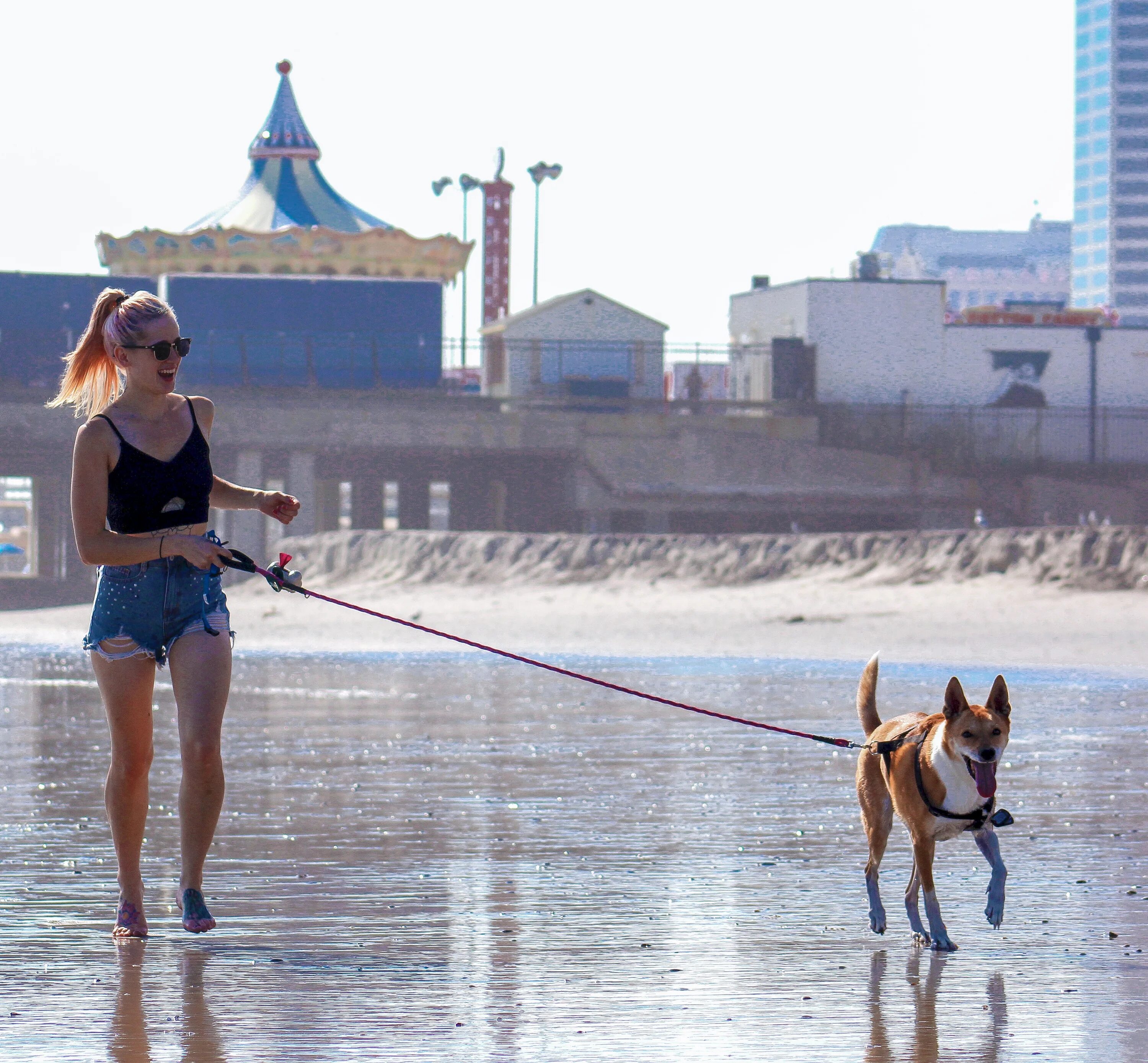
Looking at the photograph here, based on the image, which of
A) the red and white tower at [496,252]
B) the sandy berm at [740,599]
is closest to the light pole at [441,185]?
the red and white tower at [496,252]

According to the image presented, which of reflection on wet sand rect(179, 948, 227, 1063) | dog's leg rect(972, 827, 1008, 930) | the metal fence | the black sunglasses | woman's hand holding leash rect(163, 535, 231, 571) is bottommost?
reflection on wet sand rect(179, 948, 227, 1063)

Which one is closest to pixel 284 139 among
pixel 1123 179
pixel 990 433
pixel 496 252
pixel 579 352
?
pixel 579 352

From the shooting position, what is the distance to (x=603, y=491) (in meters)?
47.0

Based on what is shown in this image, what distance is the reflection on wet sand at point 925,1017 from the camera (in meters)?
4.33

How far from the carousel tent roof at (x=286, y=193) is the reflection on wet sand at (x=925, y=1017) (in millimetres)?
49985

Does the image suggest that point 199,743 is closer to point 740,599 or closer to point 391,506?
point 740,599

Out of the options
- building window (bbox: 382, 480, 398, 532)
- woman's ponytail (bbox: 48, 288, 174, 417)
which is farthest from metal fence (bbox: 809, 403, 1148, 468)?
woman's ponytail (bbox: 48, 288, 174, 417)

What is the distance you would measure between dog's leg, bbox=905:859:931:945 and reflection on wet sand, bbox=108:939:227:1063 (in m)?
2.01

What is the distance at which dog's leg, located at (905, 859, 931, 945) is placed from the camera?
5629mm

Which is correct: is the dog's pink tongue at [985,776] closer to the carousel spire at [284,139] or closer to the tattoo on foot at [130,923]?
the tattoo on foot at [130,923]

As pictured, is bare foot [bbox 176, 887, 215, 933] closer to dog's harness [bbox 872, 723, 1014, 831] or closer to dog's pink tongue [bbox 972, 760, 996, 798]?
dog's harness [bbox 872, 723, 1014, 831]

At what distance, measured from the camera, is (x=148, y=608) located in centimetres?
550

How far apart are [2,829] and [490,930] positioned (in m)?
2.89

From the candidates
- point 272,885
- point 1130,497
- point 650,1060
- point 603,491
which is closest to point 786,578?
point 603,491
